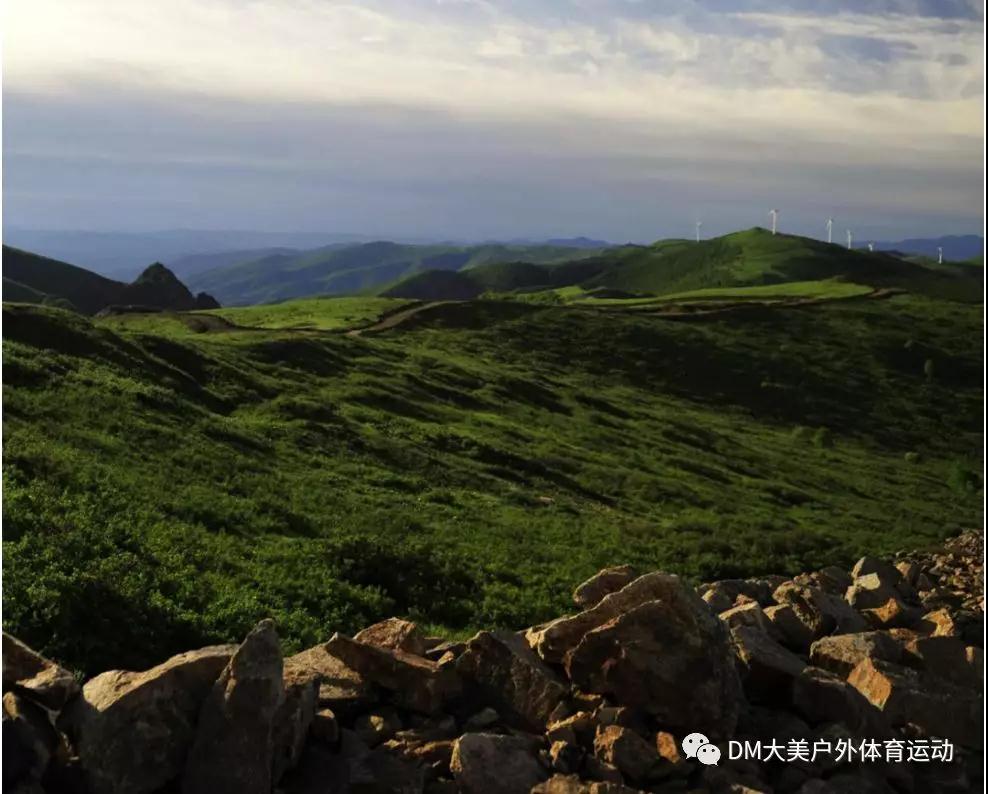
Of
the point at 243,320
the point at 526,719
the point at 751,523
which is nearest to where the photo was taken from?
the point at 526,719

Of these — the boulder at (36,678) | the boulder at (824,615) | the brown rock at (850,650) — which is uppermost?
the boulder at (36,678)

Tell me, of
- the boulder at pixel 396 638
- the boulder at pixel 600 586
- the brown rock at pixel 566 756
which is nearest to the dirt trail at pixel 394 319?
the boulder at pixel 600 586

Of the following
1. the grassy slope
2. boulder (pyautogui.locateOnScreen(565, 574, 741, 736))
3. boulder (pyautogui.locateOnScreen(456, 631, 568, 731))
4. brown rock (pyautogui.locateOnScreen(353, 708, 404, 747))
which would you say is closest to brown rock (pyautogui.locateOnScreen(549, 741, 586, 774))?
boulder (pyautogui.locateOnScreen(456, 631, 568, 731))

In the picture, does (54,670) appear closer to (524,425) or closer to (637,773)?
(637,773)

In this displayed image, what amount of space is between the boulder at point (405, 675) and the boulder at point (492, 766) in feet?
3.75

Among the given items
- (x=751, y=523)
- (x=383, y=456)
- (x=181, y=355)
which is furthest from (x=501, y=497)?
(x=181, y=355)

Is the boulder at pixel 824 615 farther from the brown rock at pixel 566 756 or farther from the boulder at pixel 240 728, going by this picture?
the boulder at pixel 240 728

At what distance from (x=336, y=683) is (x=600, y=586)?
541 centimetres

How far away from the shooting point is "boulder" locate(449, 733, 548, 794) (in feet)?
28.4

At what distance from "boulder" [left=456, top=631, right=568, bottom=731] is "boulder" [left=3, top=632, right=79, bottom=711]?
4586mm

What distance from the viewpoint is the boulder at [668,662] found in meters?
9.75

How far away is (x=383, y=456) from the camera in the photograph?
39469 millimetres

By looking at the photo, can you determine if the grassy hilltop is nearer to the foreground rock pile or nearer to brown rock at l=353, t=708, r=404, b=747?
the foreground rock pile

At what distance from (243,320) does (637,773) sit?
88192 mm
